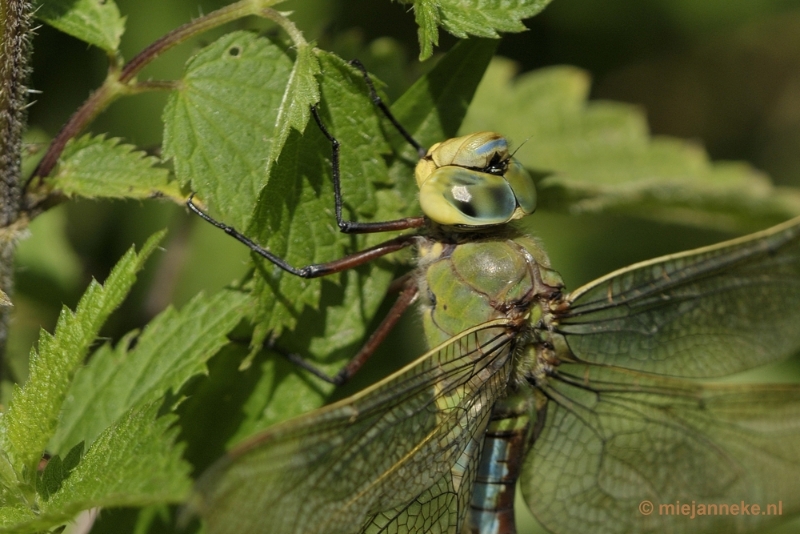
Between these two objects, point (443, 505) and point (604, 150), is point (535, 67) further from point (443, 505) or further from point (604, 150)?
point (443, 505)

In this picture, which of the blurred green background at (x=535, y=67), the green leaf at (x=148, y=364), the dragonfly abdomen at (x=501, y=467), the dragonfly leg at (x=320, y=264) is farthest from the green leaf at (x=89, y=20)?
the dragonfly abdomen at (x=501, y=467)

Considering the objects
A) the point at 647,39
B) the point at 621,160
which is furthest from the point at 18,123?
the point at 647,39

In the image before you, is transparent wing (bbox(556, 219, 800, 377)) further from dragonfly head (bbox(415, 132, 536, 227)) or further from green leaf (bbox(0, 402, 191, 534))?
green leaf (bbox(0, 402, 191, 534))

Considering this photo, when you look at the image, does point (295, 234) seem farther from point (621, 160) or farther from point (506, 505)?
point (621, 160)

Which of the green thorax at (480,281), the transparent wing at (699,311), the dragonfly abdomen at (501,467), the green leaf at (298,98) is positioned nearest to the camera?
the green leaf at (298,98)

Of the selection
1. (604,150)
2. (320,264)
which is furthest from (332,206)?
(604,150)

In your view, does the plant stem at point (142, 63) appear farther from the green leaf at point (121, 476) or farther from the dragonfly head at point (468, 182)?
the green leaf at point (121, 476)
